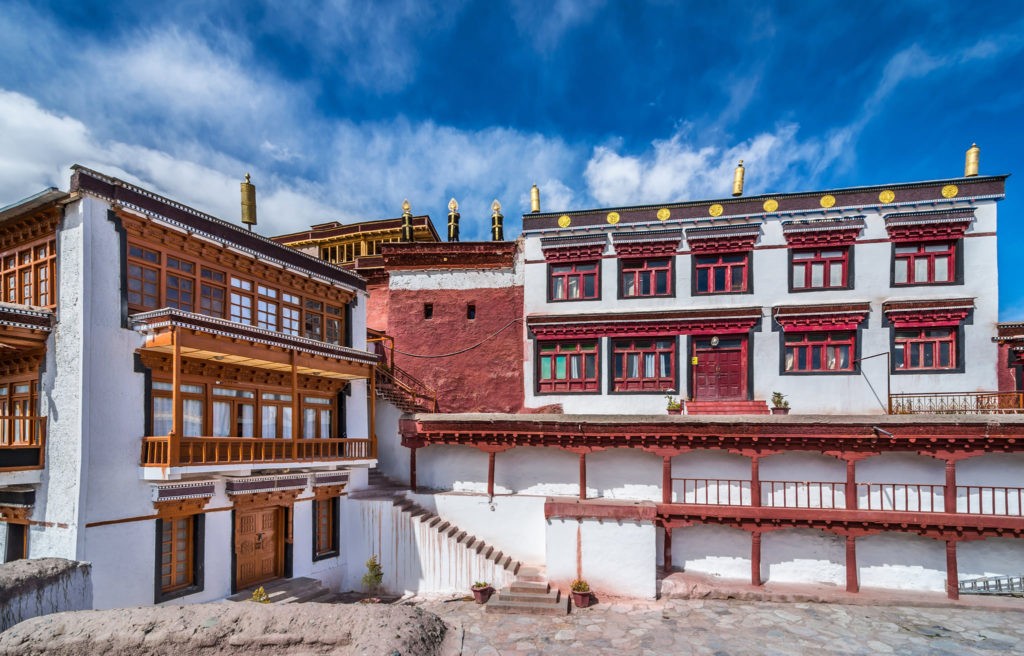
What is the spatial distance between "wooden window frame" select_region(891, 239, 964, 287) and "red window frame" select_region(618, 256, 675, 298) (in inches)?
333

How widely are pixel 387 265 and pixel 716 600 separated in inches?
730

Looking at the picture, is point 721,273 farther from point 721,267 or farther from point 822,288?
point 822,288

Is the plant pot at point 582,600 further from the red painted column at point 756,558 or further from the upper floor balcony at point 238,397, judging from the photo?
the upper floor balcony at point 238,397

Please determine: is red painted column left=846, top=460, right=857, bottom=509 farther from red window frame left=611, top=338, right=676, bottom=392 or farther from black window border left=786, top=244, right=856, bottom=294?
black window border left=786, top=244, right=856, bottom=294

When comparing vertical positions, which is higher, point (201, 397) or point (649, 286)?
point (649, 286)

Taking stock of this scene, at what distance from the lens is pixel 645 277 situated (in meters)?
23.2

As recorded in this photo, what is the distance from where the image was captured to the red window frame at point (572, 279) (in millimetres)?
23609

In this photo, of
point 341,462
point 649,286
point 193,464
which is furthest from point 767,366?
point 193,464

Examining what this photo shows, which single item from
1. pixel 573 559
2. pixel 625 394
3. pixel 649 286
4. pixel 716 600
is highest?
pixel 649 286

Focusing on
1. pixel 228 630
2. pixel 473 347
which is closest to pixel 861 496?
pixel 473 347

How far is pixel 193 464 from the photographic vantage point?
13.2 metres

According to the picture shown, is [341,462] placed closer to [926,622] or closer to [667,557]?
[667,557]

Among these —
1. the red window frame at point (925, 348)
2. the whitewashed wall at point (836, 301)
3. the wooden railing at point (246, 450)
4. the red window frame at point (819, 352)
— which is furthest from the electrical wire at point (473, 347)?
the red window frame at point (925, 348)

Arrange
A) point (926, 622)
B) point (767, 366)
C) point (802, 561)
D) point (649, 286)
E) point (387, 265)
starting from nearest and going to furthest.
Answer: point (926, 622)
point (802, 561)
point (767, 366)
point (649, 286)
point (387, 265)
